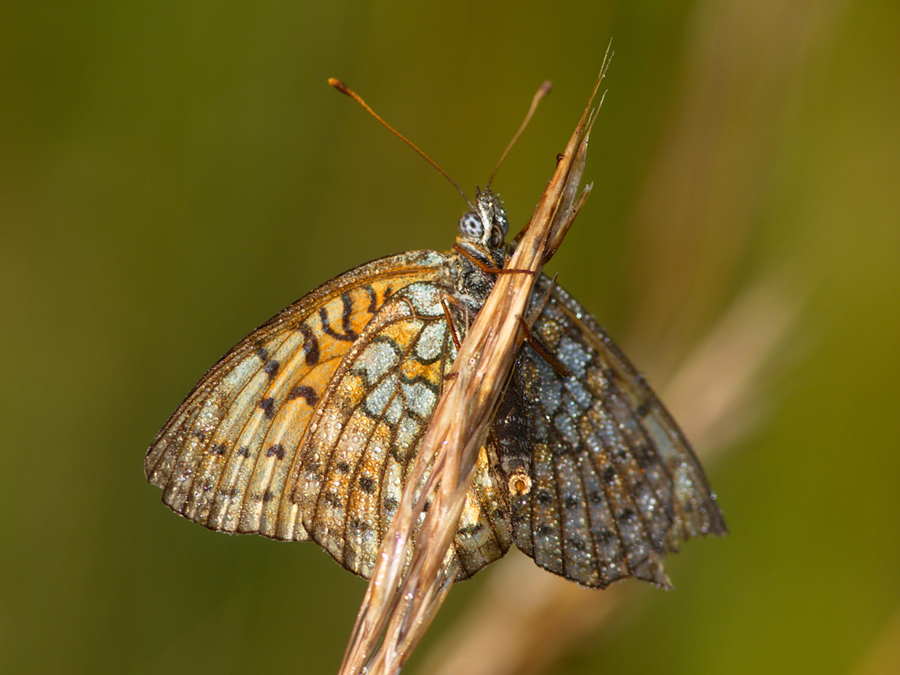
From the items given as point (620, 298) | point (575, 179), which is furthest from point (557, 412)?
point (620, 298)

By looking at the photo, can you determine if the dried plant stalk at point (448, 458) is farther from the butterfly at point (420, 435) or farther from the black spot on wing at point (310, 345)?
the black spot on wing at point (310, 345)

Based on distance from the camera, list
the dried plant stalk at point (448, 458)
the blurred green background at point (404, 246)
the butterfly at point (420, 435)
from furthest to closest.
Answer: the blurred green background at point (404, 246), the butterfly at point (420, 435), the dried plant stalk at point (448, 458)

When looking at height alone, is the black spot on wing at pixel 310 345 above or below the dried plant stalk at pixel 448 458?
above

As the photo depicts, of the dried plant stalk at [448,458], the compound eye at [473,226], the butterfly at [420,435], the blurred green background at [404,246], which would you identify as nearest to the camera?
the dried plant stalk at [448,458]

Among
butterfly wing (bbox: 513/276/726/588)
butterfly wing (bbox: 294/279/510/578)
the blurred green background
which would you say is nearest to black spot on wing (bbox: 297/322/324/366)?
butterfly wing (bbox: 294/279/510/578)

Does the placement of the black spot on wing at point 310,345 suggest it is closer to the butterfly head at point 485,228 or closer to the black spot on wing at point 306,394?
the black spot on wing at point 306,394

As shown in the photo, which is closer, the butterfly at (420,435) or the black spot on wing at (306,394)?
the butterfly at (420,435)

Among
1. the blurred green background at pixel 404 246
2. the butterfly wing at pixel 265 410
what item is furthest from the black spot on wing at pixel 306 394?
the blurred green background at pixel 404 246
